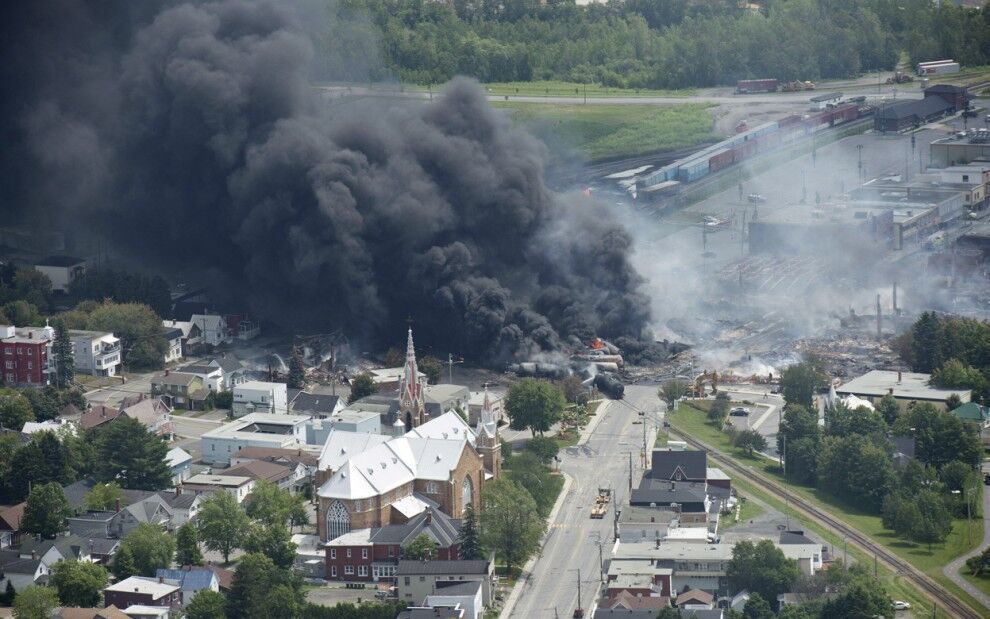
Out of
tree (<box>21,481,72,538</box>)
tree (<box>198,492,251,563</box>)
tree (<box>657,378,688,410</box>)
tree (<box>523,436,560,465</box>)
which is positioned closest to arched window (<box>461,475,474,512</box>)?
tree (<box>523,436,560,465</box>)

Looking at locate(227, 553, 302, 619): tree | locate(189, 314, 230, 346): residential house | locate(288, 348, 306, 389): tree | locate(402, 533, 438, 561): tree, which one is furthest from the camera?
locate(189, 314, 230, 346): residential house

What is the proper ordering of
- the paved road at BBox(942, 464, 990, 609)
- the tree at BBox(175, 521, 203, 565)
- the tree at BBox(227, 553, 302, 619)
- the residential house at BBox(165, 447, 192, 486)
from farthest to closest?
the residential house at BBox(165, 447, 192, 486)
the tree at BBox(175, 521, 203, 565)
the paved road at BBox(942, 464, 990, 609)
the tree at BBox(227, 553, 302, 619)

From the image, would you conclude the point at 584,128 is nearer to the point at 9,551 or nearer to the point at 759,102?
the point at 759,102

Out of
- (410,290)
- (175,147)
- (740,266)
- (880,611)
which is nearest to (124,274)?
(175,147)

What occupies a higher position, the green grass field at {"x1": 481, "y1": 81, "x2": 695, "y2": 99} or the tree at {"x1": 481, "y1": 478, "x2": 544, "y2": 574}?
the green grass field at {"x1": 481, "y1": 81, "x2": 695, "y2": 99}

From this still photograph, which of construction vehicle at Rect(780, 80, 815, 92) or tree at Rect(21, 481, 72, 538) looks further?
construction vehicle at Rect(780, 80, 815, 92)

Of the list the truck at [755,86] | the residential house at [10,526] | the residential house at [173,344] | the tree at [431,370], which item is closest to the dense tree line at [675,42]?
the truck at [755,86]

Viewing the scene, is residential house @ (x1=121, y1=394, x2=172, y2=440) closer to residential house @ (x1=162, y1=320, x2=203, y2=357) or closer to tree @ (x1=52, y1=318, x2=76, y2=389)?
tree @ (x1=52, y1=318, x2=76, y2=389)
